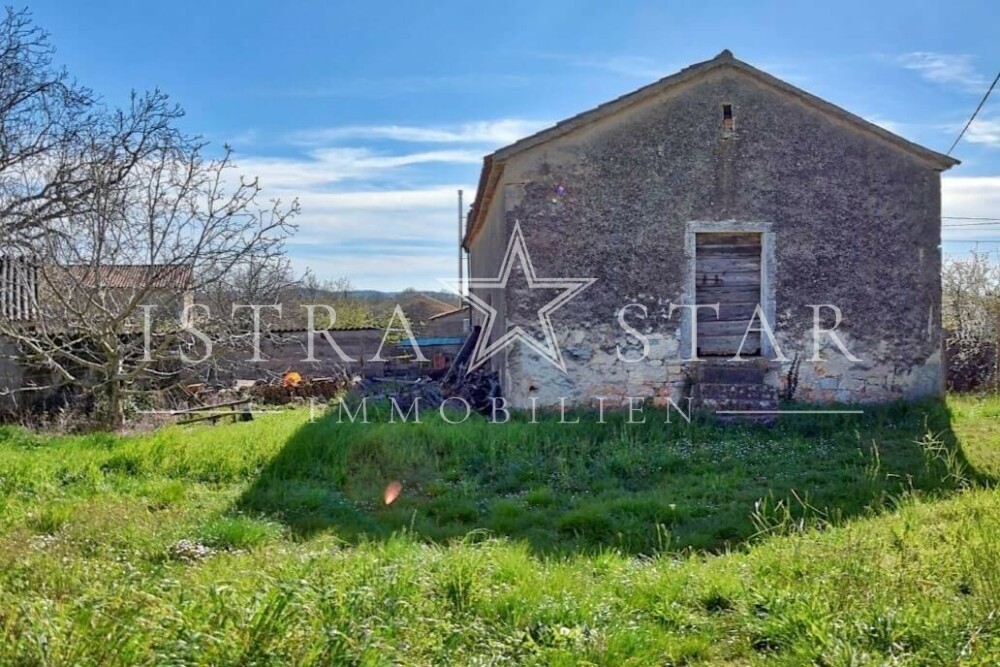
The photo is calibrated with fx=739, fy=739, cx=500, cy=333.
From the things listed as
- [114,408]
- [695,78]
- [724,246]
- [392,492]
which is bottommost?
[392,492]

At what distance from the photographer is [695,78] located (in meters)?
9.40

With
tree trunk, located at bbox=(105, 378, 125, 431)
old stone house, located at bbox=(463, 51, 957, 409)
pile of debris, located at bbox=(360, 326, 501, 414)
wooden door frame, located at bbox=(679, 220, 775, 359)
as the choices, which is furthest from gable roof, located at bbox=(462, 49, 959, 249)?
tree trunk, located at bbox=(105, 378, 125, 431)

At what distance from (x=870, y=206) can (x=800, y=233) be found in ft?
3.38

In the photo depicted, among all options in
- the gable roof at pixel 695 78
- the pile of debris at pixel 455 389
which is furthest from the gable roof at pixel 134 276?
the gable roof at pixel 695 78

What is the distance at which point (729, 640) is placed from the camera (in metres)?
3.52

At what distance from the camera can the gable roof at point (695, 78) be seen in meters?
9.16

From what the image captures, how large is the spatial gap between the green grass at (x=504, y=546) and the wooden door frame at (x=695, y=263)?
A: 46.0 inches

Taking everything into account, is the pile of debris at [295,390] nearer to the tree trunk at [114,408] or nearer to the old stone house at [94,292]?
the old stone house at [94,292]

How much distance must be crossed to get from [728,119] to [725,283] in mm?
2090

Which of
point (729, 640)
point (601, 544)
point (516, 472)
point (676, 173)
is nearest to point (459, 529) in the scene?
point (601, 544)

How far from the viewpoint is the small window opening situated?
9.44m

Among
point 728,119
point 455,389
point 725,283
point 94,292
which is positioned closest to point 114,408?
point 94,292

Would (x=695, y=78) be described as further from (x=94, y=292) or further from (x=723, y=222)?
(x=94, y=292)

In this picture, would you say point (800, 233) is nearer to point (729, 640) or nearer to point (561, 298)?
point (561, 298)
